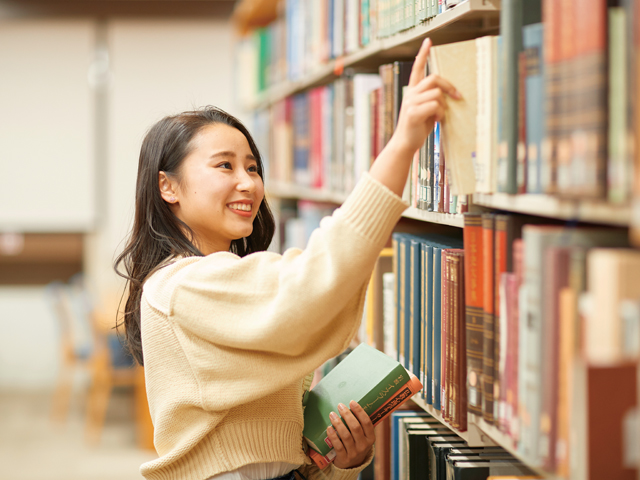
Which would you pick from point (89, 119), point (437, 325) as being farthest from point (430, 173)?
point (89, 119)

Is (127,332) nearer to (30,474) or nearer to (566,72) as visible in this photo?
(566,72)

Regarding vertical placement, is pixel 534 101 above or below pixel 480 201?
above

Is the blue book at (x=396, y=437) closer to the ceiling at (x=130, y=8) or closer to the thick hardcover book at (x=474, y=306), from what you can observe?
the thick hardcover book at (x=474, y=306)

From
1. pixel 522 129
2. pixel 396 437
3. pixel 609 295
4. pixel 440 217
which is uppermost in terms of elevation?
pixel 522 129

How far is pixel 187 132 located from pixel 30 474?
3055mm

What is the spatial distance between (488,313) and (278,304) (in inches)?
12.8

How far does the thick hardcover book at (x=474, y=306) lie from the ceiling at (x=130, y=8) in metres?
4.63

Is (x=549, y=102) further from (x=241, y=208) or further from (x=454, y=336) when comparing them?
(x=241, y=208)

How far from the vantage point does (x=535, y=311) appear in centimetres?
87

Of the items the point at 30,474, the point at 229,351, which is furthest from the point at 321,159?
the point at 30,474

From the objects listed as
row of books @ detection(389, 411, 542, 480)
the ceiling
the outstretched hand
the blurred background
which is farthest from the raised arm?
the ceiling

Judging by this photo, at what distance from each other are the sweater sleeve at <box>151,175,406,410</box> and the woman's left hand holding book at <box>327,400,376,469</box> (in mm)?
265

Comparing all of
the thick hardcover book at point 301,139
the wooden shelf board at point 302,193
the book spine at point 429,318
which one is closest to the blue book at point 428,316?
the book spine at point 429,318

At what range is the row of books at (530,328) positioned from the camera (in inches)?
29.2
